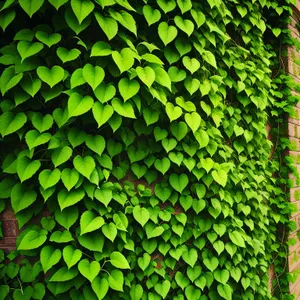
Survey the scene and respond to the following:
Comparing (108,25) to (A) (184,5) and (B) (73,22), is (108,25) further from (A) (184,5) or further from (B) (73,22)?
(A) (184,5)

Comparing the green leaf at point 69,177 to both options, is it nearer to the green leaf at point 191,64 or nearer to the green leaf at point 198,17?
the green leaf at point 191,64

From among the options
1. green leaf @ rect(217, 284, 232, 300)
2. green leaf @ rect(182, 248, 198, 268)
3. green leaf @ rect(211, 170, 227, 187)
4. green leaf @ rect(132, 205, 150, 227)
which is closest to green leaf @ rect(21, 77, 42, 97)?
green leaf @ rect(132, 205, 150, 227)

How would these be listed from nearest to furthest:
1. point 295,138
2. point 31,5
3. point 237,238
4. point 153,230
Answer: point 31,5 → point 153,230 → point 237,238 → point 295,138

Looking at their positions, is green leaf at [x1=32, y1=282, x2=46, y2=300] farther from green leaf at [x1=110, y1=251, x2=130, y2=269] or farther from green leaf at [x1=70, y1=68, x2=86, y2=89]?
green leaf at [x1=70, y1=68, x2=86, y2=89]

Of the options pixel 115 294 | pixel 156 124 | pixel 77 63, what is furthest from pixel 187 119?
pixel 115 294

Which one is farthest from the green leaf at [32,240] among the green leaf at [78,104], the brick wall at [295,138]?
the brick wall at [295,138]

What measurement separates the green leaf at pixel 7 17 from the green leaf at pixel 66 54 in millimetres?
252

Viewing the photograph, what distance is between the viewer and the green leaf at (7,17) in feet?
5.06

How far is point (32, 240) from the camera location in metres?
1.57

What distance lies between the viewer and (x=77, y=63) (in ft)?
5.55

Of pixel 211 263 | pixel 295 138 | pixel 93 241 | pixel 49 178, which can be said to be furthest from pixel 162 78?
pixel 295 138

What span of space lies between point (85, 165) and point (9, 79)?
563 millimetres

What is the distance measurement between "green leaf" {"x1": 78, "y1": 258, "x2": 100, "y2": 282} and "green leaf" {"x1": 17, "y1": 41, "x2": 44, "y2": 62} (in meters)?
1.02

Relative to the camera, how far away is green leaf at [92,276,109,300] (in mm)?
1530
